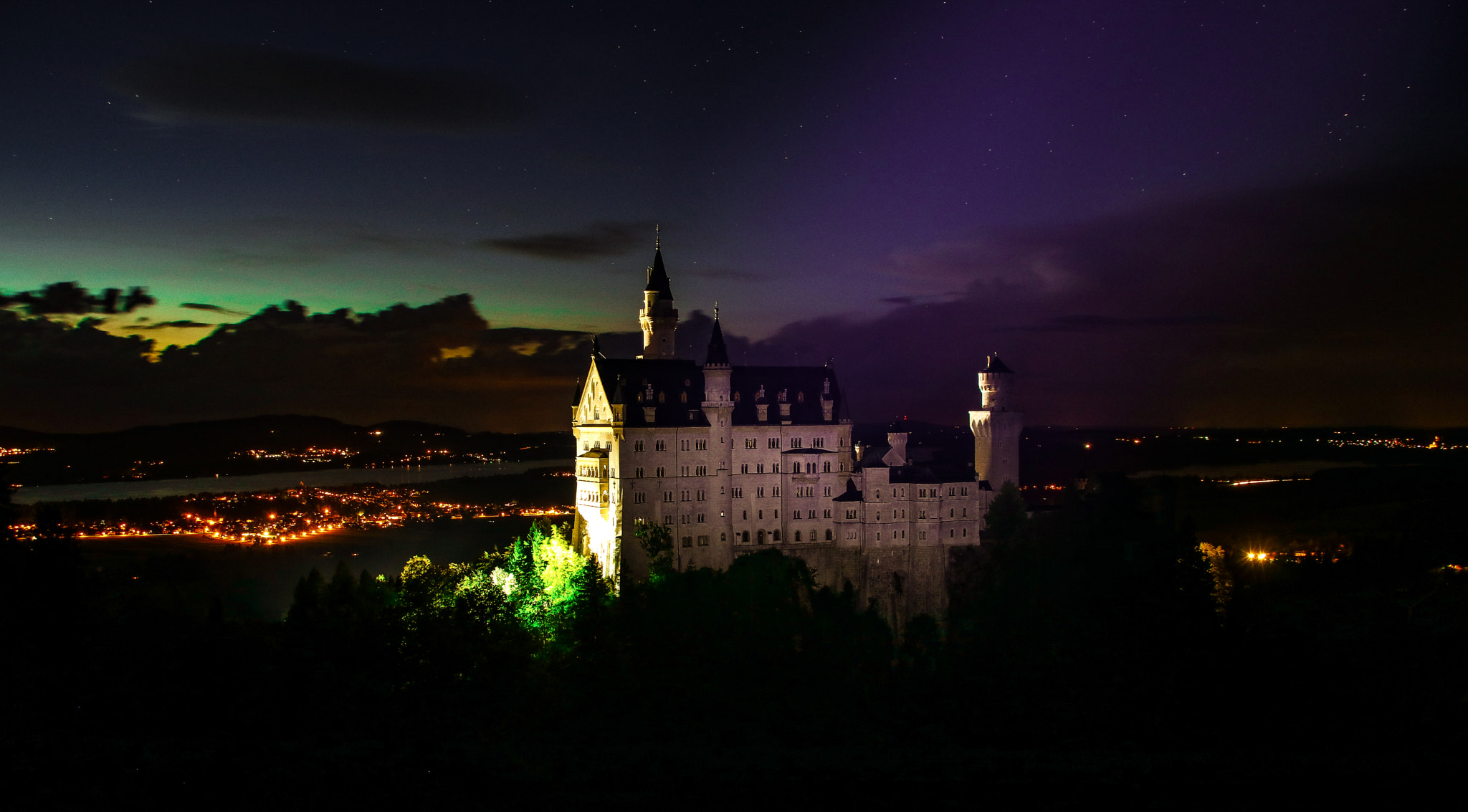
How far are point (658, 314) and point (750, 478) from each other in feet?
40.7

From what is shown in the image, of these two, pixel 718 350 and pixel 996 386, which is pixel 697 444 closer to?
pixel 718 350

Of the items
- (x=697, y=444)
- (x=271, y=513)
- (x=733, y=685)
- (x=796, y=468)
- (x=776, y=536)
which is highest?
(x=697, y=444)

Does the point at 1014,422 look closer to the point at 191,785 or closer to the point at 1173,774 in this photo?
the point at 1173,774

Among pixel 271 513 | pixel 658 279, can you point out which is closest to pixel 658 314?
pixel 658 279

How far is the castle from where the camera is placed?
58.7 m

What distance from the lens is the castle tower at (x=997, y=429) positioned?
68688 mm

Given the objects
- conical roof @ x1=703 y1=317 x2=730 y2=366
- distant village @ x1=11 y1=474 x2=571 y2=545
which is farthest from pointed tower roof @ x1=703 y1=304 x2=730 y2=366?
distant village @ x1=11 y1=474 x2=571 y2=545

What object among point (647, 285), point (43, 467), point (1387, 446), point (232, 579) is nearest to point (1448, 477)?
point (647, 285)

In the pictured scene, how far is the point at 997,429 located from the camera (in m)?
68.8

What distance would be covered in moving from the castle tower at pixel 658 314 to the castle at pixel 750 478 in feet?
0.30

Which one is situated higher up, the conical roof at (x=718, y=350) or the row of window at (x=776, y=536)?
the conical roof at (x=718, y=350)

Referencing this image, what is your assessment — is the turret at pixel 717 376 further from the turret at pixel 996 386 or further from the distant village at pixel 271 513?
the distant village at pixel 271 513

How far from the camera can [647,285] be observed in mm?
65250

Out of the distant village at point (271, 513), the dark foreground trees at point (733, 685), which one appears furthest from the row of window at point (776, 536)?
the distant village at point (271, 513)
